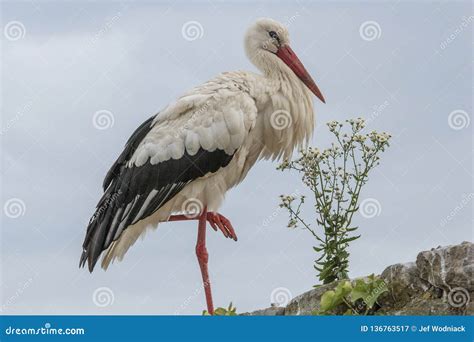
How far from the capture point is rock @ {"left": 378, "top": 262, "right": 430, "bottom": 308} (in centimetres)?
779

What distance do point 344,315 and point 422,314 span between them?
0.72 m

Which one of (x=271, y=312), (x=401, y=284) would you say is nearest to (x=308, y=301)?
(x=271, y=312)

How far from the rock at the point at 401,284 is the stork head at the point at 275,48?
2.67m

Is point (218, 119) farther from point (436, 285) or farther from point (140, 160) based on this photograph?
point (436, 285)

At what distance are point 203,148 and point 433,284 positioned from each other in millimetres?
2951

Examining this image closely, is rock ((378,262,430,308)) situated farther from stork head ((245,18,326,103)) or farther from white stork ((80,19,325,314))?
stork head ((245,18,326,103))

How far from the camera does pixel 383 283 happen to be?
26.0 feet

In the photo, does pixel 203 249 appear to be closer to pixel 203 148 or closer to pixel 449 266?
pixel 203 148

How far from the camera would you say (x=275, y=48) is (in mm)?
9836

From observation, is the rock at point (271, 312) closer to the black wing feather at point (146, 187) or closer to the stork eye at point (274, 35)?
the black wing feather at point (146, 187)

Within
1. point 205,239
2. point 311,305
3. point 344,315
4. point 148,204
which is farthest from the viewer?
point 205,239

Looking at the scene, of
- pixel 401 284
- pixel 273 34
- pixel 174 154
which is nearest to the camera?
pixel 401 284

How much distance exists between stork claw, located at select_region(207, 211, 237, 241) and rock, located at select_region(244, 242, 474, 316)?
2.27 meters

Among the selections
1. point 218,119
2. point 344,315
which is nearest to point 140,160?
point 218,119
